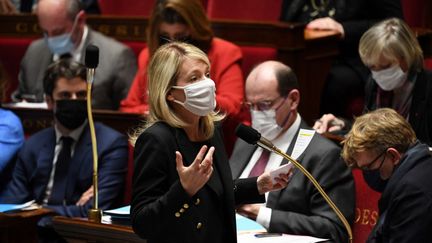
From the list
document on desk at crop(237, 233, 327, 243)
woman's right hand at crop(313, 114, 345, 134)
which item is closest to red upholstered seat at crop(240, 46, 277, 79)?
woman's right hand at crop(313, 114, 345, 134)

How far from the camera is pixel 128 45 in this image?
3.52m

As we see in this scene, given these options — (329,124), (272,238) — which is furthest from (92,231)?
(329,124)

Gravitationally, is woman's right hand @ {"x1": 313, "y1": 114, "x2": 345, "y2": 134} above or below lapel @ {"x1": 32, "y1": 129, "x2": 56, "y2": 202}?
above

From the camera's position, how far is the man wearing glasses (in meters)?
1.99

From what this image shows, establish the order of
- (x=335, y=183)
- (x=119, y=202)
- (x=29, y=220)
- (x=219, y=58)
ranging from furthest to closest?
(x=219, y=58) < (x=119, y=202) < (x=29, y=220) < (x=335, y=183)

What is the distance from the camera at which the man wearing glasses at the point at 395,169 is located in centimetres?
199

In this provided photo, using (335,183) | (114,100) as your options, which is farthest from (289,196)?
(114,100)

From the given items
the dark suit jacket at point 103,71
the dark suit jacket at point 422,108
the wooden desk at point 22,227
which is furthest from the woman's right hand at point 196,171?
the dark suit jacket at point 103,71

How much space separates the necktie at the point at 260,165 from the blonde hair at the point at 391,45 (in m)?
0.42

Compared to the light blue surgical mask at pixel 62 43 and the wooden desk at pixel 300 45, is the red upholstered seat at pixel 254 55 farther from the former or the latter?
the light blue surgical mask at pixel 62 43

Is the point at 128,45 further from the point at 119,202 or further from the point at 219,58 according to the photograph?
the point at 119,202

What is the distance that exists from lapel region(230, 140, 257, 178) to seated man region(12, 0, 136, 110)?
2.71 feet

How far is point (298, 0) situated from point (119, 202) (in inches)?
41.0

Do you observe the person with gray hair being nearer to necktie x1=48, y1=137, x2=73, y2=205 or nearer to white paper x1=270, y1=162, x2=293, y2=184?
white paper x1=270, y1=162, x2=293, y2=184
